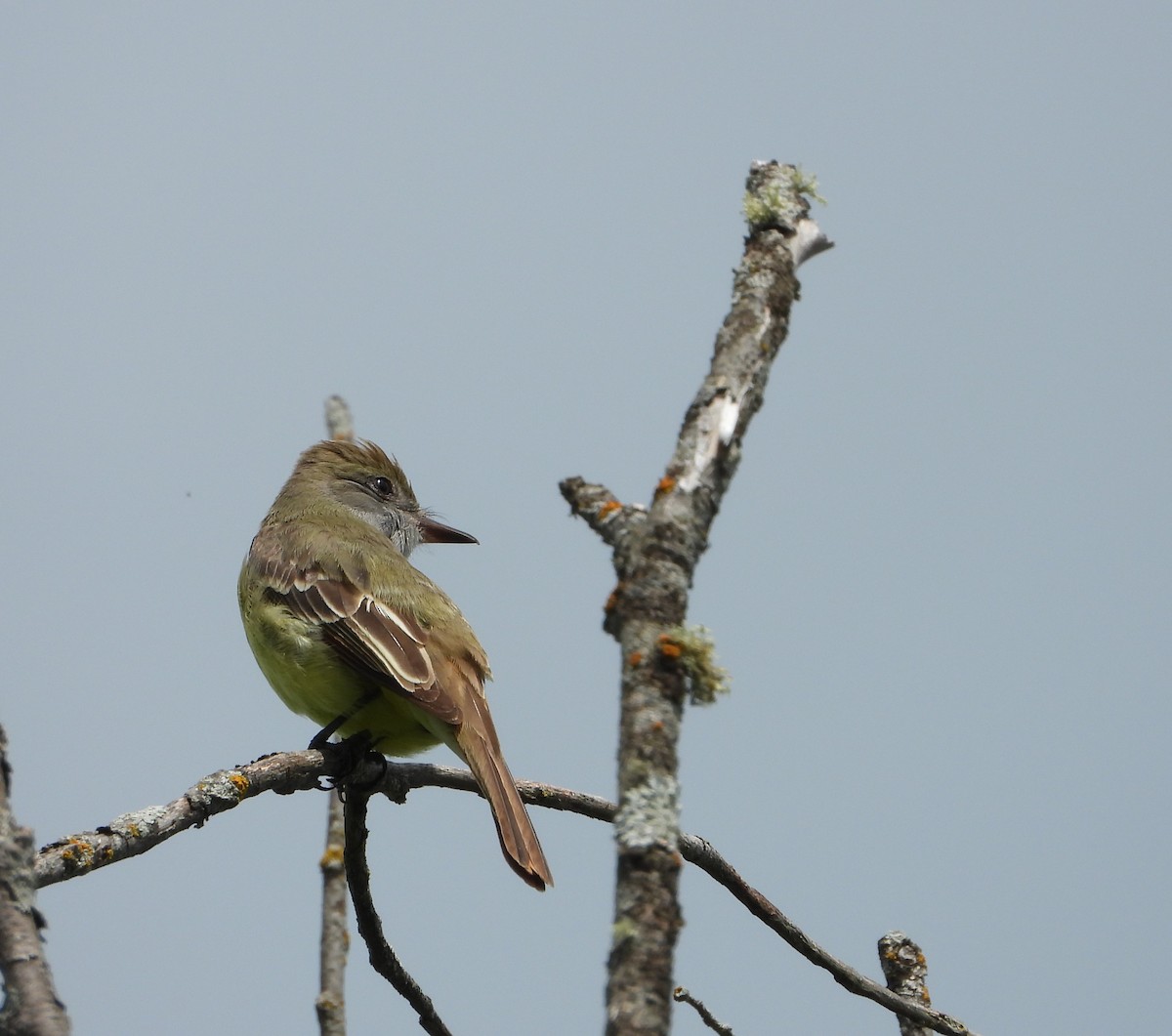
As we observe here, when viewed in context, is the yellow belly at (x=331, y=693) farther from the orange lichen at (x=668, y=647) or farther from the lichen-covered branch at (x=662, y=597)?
the orange lichen at (x=668, y=647)

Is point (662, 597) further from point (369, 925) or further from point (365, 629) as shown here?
point (365, 629)

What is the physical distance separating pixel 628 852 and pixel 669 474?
737 mm

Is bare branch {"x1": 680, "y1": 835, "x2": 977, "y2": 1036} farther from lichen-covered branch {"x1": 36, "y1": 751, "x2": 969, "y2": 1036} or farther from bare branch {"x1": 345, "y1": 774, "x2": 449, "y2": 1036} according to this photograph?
bare branch {"x1": 345, "y1": 774, "x2": 449, "y2": 1036}

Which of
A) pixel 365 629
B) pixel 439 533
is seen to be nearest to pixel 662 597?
pixel 365 629

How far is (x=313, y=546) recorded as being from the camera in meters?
6.96

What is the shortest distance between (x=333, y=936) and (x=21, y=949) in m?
3.72

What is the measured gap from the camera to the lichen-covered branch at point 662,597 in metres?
2.06

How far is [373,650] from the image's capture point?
594 centimetres

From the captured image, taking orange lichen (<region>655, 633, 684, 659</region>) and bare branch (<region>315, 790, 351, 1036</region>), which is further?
bare branch (<region>315, 790, 351, 1036</region>)

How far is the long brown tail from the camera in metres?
4.75

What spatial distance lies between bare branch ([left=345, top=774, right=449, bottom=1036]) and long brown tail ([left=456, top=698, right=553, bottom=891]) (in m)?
0.46

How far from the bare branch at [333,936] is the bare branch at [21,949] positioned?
284 centimetres

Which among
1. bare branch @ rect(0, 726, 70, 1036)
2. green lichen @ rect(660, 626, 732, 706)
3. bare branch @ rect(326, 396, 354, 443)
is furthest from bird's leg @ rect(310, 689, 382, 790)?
bare branch @ rect(326, 396, 354, 443)

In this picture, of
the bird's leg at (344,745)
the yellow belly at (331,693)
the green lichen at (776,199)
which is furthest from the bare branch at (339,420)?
the green lichen at (776,199)
